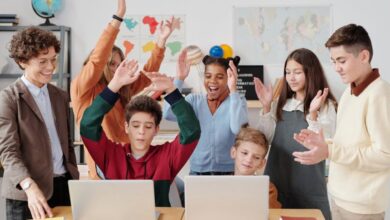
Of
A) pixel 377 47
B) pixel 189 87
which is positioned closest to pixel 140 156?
pixel 189 87

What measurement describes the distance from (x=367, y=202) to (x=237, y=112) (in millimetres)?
685

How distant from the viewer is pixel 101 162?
6.14ft

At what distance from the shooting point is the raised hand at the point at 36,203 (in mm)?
1547

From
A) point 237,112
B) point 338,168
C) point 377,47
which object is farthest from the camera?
point 377,47

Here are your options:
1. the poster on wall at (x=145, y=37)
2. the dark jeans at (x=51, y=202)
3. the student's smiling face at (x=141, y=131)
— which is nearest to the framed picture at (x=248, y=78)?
the poster on wall at (x=145, y=37)

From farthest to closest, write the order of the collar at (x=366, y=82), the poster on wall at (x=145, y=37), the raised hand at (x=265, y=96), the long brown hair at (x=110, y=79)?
the poster on wall at (x=145, y=37)
the long brown hair at (x=110, y=79)
the raised hand at (x=265, y=96)
the collar at (x=366, y=82)

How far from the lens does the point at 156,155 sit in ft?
6.21

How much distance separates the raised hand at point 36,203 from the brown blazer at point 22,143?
2.3 inches

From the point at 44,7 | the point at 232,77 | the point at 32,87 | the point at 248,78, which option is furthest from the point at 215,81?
the point at 44,7

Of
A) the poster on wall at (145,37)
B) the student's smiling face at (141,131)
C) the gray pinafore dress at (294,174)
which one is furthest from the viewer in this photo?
the poster on wall at (145,37)

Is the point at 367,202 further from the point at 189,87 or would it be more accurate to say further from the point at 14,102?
the point at 189,87

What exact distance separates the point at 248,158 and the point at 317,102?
386mm

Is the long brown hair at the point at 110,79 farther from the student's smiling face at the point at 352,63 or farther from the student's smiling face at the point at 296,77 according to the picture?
the student's smiling face at the point at 352,63

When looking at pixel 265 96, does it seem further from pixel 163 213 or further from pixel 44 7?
pixel 44 7
